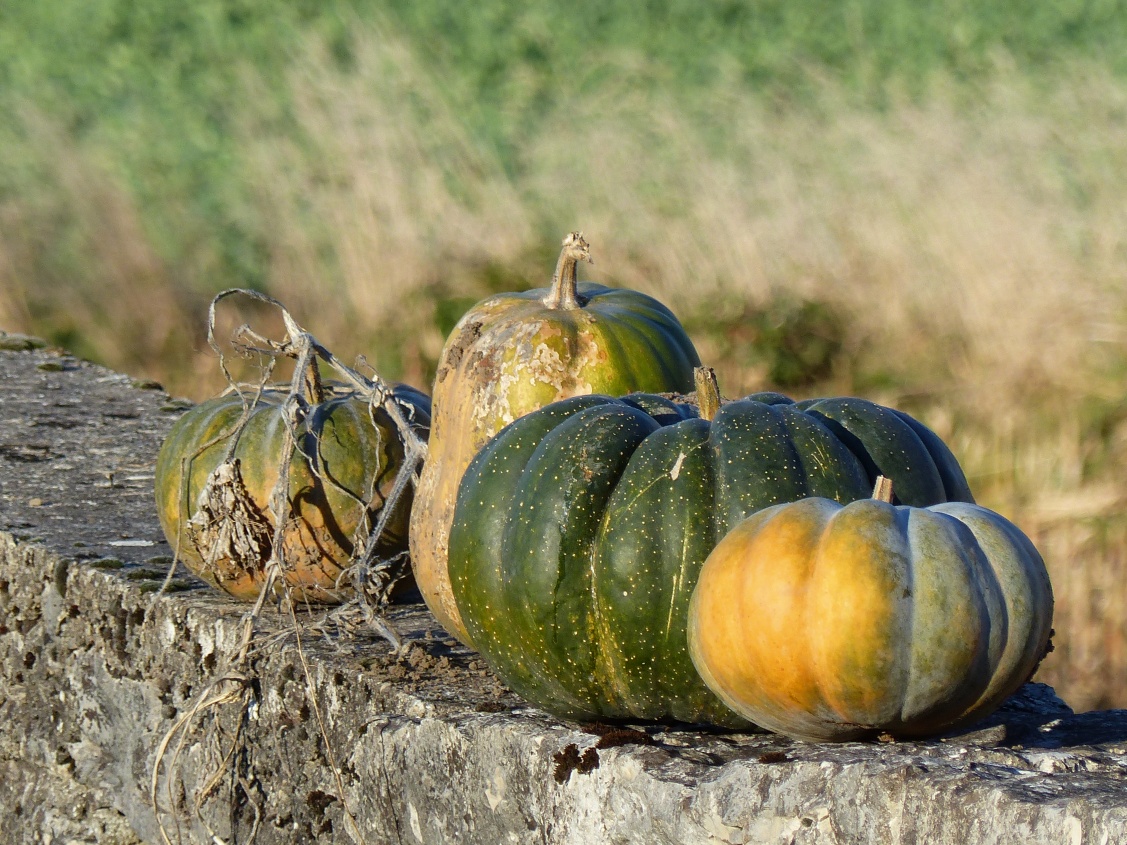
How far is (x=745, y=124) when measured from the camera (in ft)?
30.9

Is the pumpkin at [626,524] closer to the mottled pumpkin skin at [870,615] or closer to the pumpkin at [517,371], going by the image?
the mottled pumpkin skin at [870,615]

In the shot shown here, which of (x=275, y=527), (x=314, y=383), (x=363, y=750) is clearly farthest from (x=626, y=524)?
(x=314, y=383)

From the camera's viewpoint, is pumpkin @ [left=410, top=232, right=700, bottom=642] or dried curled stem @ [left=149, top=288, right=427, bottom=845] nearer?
pumpkin @ [left=410, top=232, right=700, bottom=642]

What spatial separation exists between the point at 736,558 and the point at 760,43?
13.5 m

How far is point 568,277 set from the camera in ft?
8.17

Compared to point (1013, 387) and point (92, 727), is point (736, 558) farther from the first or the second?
point (1013, 387)

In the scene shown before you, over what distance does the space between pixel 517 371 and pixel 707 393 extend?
41 centimetres

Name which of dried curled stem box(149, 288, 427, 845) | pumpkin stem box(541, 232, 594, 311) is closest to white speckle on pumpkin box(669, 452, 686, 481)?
pumpkin stem box(541, 232, 594, 311)

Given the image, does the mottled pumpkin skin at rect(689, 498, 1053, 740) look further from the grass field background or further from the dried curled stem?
the grass field background

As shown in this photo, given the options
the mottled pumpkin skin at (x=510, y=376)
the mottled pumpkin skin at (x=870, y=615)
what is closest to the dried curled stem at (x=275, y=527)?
the mottled pumpkin skin at (x=510, y=376)

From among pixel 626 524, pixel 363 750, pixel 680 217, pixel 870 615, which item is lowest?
pixel 363 750

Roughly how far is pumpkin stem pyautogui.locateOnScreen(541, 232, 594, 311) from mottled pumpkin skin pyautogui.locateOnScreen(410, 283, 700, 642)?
0.02 metres

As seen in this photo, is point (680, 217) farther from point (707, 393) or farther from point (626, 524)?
point (626, 524)

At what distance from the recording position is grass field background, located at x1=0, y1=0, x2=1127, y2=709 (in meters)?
5.63
